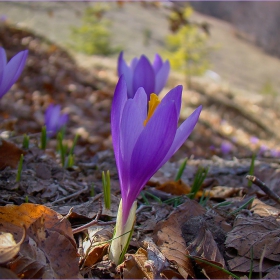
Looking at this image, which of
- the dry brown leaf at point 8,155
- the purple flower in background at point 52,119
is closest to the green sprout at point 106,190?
the dry brown leaf at point 8,155

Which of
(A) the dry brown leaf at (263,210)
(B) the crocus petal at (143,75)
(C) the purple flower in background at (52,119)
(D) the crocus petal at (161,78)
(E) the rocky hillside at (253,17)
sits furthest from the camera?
(E) the rocky hillside at (253,17)

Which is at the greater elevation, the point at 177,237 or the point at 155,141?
the point at 155,141

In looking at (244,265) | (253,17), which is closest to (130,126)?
(244,265)

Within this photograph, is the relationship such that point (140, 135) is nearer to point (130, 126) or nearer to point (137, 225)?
point (130, 126)

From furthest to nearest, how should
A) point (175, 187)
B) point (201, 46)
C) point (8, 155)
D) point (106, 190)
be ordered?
point (201, 46) < point (175, 187) < point (8, 155) < point (106, 190)

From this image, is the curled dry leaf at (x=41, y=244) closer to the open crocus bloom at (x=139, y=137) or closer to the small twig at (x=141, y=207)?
the open crocus bloom at (x=139, y=137)

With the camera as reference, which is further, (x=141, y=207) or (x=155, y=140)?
(x=141, y=207)

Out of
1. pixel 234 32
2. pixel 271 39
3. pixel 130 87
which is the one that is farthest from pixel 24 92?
pixel 234 32

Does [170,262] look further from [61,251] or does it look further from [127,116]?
[127,116]
